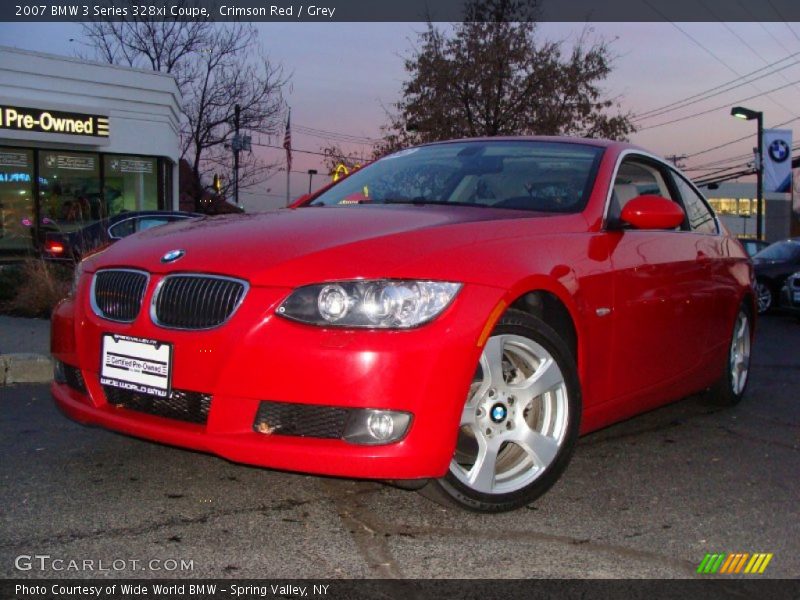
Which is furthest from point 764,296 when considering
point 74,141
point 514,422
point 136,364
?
point 74,141

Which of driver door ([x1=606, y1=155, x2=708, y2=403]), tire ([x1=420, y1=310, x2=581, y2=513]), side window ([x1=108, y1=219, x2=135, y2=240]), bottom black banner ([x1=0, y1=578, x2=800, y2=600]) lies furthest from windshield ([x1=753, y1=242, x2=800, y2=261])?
bottom black banner ([x1=0, y1=578, x2=800, y2=600])

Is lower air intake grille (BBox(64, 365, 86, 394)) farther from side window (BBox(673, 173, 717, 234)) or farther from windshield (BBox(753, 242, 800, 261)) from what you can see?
windshield (BBox(753, 242, 800, 261))

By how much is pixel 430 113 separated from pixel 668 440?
63.9 ft

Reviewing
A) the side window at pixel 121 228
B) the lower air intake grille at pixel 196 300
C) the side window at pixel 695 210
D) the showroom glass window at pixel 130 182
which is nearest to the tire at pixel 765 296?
the side window at pixel 695 210

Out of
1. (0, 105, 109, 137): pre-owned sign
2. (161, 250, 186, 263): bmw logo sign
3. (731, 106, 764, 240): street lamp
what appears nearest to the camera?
(161, 250, 186, 263): bmw logo sign

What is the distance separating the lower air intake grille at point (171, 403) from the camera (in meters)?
3.19

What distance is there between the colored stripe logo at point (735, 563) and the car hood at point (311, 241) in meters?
1.44

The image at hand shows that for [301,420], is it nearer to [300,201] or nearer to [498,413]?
[498,413]

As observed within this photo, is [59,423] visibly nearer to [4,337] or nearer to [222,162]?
[4,337]

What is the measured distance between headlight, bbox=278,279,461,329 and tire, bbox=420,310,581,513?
0.35 meters

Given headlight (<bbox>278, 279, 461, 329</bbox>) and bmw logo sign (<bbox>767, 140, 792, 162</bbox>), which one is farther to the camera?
bmw logo sign (<bbox>767, 140, 792, 162</bbox>)

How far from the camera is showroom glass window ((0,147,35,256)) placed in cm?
1948

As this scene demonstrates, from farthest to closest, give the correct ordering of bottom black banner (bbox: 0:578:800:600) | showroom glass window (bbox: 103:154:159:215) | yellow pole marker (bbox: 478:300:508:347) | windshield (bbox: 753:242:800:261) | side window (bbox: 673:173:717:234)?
1. showroom glass window (bbox: 103:154:159:215)
2. windshield (bbox: 753:242:800:261)
3. side window (bbox: 673:173:717:234)
4. yellow pole marker (bbox: 478:300:508:347)
5. bottom black banner (bbox: 0:578:800:600)

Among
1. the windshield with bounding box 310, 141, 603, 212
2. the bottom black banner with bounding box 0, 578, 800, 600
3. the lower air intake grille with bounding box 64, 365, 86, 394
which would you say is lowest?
the bottom black banner with bounding box 0, 578, 800, 600
